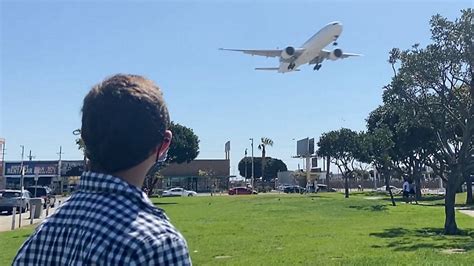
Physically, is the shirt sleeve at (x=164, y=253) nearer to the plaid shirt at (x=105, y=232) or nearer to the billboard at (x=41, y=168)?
the plaid shirt at (x=105, y=232)

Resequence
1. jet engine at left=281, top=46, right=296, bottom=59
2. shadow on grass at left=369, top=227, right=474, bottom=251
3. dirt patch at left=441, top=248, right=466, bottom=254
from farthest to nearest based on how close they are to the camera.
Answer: jet engine at left=281, top=46, right=296, bottom=59 → shadow on grass at left=369, top=227, right=474, bottom=251 → dirt patch at left=441, top=248, right=466, bottom=254

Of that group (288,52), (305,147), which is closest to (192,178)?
(305,147)

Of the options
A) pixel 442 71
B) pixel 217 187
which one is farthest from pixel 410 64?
pixel 217 187

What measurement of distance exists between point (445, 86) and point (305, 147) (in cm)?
8104

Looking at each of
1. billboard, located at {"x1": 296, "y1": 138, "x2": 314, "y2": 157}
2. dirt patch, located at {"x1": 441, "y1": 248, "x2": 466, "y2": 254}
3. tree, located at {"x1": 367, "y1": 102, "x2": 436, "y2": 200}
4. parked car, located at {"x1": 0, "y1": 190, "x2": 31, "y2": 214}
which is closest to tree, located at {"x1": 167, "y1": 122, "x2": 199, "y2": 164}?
billboard, located at {"x1": 296, "y1": 138, "x2": 314, "y2": 157}

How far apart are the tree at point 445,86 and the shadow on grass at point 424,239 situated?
31.9 inches

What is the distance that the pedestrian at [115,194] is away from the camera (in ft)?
6.15

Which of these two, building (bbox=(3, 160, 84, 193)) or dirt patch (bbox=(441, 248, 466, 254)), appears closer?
dirt patch (bbox=(441, 248, 466, 254))

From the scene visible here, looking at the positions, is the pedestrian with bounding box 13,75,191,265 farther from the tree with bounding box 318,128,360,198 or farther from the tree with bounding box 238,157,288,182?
the tree with bounding box 238,157,288,182

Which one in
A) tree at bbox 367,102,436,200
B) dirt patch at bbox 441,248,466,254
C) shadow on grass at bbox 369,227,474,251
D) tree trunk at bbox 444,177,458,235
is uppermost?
tree at bbox 367,102,436,200

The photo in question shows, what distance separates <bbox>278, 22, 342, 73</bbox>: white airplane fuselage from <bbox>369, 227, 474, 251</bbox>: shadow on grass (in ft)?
54.3

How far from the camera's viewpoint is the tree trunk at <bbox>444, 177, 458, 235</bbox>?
18594mm

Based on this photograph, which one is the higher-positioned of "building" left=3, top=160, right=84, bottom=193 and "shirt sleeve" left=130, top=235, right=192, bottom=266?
"building" left=3, top=160, right=84, bottom=193

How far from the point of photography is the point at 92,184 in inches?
81.7
